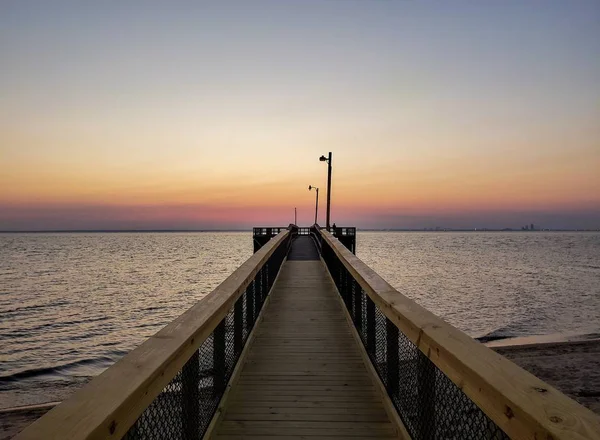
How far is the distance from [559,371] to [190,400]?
10830mm

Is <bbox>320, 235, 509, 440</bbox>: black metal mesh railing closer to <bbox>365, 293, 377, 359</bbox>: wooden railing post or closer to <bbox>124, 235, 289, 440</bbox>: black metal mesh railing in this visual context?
<bbox>365, 293, 377, 359</bbox>: wooden railing post

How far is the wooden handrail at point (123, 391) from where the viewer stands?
1223mm

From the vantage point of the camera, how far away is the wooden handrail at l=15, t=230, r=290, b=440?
122 cm

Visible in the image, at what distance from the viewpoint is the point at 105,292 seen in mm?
29750

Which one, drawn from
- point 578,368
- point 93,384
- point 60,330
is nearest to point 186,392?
point 93,384

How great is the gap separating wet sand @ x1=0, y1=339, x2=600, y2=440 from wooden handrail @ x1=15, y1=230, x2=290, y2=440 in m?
6.52

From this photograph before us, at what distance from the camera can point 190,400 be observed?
2691 millimetres

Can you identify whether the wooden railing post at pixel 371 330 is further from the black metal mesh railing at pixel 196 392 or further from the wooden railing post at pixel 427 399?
the wooden railing post at pixel 427 399

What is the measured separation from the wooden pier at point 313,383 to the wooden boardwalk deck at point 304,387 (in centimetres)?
1

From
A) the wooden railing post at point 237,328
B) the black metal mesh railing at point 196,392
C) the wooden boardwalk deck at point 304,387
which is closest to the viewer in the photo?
the black metal mesh railing at point 196,392

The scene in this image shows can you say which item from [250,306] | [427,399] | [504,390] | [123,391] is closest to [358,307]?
[250,306]

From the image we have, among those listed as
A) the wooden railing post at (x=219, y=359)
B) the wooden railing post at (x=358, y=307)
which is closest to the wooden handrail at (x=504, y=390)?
the wooden railing post at (x=219, y=359)

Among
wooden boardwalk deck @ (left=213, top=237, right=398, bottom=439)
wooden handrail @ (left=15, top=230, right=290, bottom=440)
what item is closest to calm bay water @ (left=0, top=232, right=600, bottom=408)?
wooden boardwalk deck @ (left=213, top=237, right=398, bottom=439)

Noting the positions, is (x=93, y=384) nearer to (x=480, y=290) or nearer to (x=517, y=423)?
(x=517, y=423)
